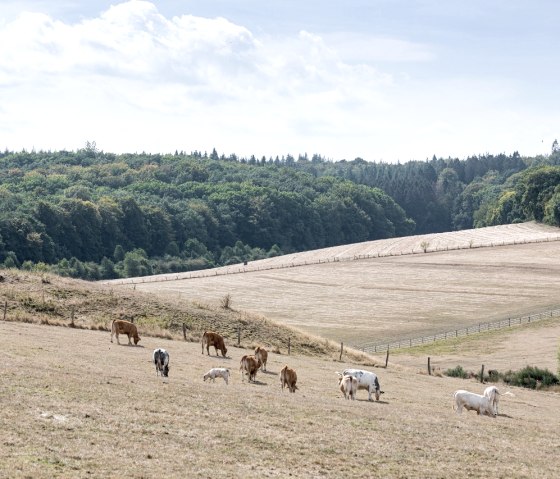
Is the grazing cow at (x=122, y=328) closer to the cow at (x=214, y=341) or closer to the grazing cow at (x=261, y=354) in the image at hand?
the cow at (x=214, y=341)

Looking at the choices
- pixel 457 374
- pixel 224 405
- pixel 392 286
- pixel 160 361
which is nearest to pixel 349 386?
pixel 160 361

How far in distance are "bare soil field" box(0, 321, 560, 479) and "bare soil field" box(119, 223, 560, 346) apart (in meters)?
47.1

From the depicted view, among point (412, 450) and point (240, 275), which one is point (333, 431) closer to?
point (412, 450)

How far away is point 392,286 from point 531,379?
56446 millimetres

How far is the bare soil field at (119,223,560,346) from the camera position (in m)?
90.1

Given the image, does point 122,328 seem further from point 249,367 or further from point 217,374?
point 217,374

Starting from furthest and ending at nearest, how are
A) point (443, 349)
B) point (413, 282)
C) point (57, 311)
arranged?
point (413, 282) → point (443, 349) → point (57, 311)

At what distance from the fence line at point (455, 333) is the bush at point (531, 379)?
1891 centimetres

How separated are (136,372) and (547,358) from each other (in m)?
42.9

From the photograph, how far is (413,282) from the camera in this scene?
369 feet

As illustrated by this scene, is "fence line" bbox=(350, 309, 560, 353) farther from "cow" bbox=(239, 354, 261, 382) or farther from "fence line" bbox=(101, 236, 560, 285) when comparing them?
"fence line" bbox=(101, 236, 560, 285)

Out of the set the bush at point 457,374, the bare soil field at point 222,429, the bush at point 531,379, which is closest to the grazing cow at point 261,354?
the bare soil field at point 222,429

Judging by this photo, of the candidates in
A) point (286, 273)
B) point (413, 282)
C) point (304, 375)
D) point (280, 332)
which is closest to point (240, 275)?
point (286, 273)

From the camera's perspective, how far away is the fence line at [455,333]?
7528 cm
